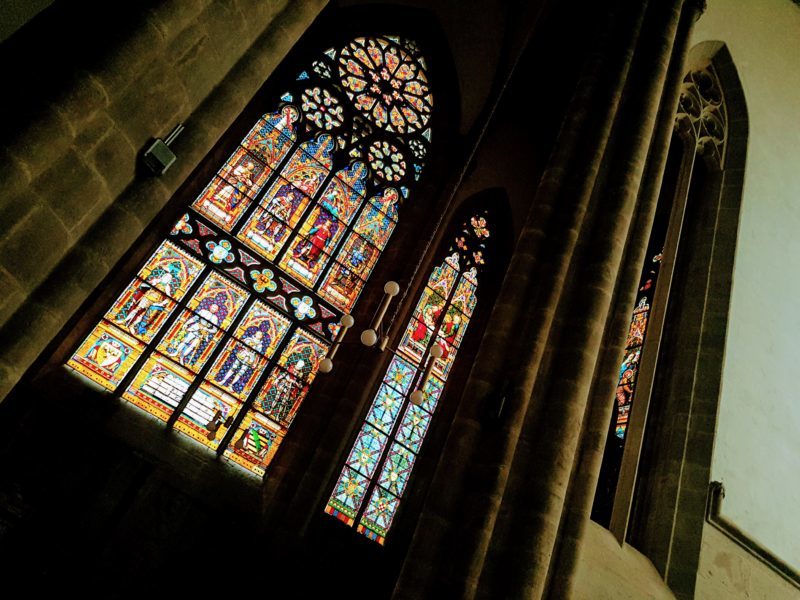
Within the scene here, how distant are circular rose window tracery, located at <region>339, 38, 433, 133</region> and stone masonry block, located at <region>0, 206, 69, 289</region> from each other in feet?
25.0

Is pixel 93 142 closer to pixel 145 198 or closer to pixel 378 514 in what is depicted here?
pixel 145 198

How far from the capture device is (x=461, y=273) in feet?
33.8

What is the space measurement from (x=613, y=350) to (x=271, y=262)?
4.86m

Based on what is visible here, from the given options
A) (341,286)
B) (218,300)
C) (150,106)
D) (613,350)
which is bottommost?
(150,106)

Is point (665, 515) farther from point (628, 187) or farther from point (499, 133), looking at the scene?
point (499, 133)

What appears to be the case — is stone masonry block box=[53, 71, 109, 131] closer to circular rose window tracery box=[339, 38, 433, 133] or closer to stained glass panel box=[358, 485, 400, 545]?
stained glass panel box=[358, 485, 400, 545]

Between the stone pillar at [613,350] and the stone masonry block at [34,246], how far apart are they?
346 centimetres

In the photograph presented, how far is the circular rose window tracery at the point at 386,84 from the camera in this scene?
9734 mm

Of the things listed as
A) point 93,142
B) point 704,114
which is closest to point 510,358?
point 93,142

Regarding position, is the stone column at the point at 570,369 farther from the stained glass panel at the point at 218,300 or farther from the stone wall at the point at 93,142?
the stained glass panel at the point at 218,300

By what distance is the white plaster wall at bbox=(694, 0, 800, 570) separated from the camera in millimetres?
5840

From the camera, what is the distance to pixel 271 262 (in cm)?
800

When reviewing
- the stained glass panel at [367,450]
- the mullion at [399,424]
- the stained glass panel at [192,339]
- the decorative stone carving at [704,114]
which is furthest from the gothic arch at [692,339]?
the stained glass panel at [192,339]

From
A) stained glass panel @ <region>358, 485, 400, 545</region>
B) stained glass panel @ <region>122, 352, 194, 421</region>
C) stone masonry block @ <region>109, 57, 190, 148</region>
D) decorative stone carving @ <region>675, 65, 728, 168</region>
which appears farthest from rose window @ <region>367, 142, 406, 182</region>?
stone masonry block @ <region>109, 57, 190, 148</region>
